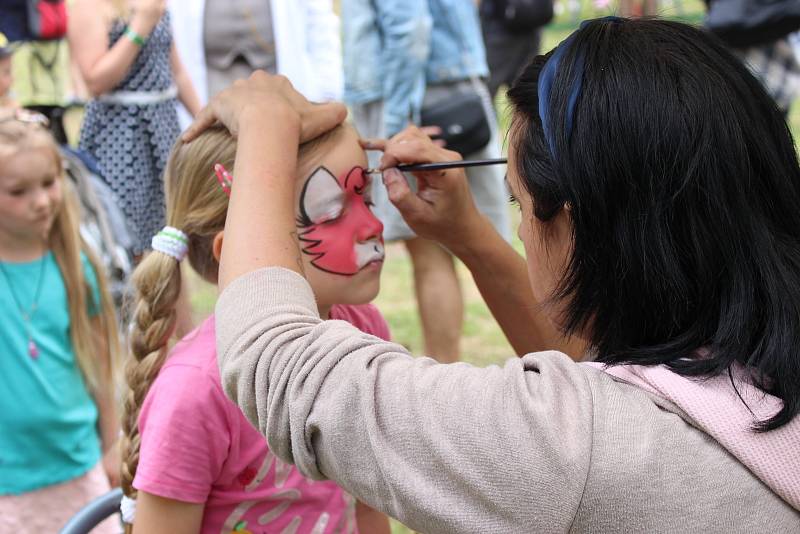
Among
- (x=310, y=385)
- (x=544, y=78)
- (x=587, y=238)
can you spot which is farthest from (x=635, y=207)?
(x=310, y=385)

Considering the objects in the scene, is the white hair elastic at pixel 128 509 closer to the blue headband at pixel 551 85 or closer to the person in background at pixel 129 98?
the blue headband at pixel 551 85

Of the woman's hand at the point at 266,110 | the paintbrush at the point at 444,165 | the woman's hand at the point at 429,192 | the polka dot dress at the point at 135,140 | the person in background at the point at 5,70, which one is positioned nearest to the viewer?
the woman's hand at the point at 266,110

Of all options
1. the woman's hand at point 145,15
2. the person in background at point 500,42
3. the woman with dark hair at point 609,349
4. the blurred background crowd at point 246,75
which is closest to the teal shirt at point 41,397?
the blurred background crowd at point 246,75

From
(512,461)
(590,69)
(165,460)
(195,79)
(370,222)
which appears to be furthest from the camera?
(195,79)

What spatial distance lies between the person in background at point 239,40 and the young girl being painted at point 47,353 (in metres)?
1.23

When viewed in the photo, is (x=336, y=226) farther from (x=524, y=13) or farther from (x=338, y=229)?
(x=524, y=13)

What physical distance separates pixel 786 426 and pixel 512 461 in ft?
0.95

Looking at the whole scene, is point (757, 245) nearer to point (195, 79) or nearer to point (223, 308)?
point (223, 308)

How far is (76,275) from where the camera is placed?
8.54 feet

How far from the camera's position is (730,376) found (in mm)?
1074

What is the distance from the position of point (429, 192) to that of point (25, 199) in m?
1.40

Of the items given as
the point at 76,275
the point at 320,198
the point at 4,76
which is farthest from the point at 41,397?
the point at 4,76

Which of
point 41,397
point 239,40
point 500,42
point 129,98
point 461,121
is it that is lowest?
point 41,397

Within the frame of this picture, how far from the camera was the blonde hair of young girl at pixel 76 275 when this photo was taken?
2551mm
